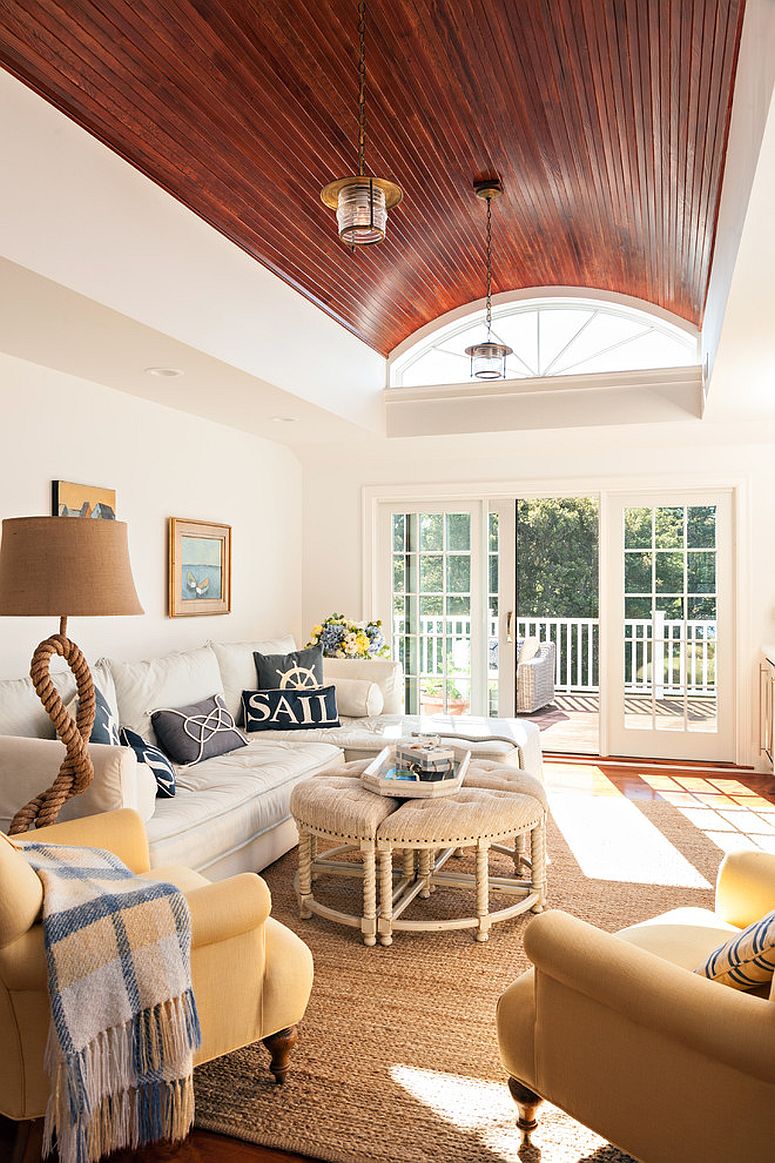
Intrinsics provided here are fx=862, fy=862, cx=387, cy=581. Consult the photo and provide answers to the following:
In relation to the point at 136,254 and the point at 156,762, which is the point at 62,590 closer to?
the point at 156,762

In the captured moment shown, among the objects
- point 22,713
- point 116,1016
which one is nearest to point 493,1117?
point 116,1016

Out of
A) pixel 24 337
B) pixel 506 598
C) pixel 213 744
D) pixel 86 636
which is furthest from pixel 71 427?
pixel 506 598

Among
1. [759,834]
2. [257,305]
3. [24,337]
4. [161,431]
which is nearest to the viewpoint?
[24,337]

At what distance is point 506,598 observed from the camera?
687 centimetres

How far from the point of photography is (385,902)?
3.19m

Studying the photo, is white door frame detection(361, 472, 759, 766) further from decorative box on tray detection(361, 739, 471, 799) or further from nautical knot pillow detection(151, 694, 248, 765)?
decorative box on tray detection(361, 739, 471, 799)

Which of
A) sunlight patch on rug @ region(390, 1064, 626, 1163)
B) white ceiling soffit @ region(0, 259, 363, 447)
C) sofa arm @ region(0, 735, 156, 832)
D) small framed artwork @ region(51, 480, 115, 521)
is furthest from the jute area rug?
white ceiling soffit @ region(0, 259, 363, 447)

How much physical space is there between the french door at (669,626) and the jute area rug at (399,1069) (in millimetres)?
3079

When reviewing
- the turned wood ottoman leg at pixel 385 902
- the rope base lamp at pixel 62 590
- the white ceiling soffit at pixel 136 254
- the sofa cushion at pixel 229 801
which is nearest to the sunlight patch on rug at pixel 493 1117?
the turned wood ottoman leg at pixel 385 902

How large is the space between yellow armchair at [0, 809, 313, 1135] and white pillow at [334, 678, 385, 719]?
2.81m

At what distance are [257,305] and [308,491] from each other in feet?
9.41

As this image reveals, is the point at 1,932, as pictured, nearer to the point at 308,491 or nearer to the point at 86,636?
the point at 86,636

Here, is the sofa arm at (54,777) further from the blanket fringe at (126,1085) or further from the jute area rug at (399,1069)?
the blanket fringe at (126,1085)

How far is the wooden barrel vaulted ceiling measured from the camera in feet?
8.85
